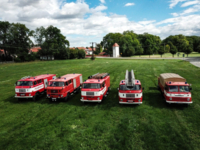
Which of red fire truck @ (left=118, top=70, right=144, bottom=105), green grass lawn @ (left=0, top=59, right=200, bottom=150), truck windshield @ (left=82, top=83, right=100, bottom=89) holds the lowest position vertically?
green grass lawn @ (left=0, top=59, right=200, bottom=150)

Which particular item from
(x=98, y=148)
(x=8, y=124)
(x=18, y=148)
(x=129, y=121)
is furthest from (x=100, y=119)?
(x=8, y=124)

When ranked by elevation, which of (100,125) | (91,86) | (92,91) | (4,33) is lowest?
(100,125)

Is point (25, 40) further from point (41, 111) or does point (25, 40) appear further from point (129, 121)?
point (129, 121)

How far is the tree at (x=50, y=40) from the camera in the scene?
7538cm

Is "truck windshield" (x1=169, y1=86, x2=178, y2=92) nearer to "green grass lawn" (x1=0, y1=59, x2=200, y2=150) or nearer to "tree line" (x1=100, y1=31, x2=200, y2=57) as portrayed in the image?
"green grass lawn" (x1=0, y1=59, x2=200, y2=150)

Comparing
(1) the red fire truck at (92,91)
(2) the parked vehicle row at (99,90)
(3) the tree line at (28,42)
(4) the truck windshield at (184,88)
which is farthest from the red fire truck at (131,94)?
(3) the tree line at (28,42)

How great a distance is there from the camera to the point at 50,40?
7731 centimetres

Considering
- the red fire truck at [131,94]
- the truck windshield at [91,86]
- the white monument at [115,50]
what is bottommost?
the red fire truck at [131,94]

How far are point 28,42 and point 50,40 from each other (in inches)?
443

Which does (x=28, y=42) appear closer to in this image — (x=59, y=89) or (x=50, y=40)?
(x=50, y=40)

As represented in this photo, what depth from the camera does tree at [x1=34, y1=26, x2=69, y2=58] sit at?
7538 centimetres

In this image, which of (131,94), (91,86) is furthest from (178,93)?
(91,86)

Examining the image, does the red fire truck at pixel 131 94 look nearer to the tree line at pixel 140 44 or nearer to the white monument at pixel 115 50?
the tree line at pixel 140 44

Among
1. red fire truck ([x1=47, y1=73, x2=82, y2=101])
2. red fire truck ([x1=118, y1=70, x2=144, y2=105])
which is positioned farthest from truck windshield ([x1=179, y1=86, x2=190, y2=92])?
red fire truck ([x1=47, y1=73, x2=82, y2=101])
